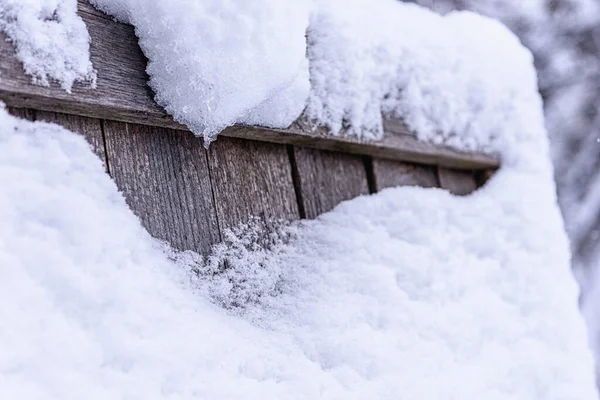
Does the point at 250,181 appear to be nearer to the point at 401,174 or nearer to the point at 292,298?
the point at 292,298

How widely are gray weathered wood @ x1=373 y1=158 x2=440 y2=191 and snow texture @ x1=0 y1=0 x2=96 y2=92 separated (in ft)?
2.30

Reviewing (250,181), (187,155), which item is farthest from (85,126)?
(250,181)

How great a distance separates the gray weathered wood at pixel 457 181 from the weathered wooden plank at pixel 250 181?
0.49 m

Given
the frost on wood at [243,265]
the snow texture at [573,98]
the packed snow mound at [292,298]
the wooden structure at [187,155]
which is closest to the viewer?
the packed snow mound at [292,298]

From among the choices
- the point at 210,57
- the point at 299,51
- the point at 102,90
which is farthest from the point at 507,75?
the point at 102,90

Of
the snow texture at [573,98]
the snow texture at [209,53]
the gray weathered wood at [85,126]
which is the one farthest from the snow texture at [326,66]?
the snow texture at [573,98]

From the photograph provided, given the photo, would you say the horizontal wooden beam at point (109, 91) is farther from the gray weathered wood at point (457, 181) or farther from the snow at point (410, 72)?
the gray weathered wood at point (457, 181)

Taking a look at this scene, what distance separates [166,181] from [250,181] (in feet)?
0.60

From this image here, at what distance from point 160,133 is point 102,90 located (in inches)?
5.8

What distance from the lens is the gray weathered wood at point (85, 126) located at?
0.99 metres

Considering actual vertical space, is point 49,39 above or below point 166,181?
above

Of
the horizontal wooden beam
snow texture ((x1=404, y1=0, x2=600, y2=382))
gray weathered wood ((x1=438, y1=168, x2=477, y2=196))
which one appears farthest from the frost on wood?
snow texture ((x1=404, y1=0, x2=600, y2=382))

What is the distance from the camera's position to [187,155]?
3.81 feet

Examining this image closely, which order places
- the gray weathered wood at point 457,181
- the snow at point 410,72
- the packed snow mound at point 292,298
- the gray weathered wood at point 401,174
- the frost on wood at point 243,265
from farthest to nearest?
the gray weathered wood at point 457,181, the gray weathered wood at point 401,174, the snow at point 410,72, the frost on wood at point 243,265, the packed snow mound at point 292,298
